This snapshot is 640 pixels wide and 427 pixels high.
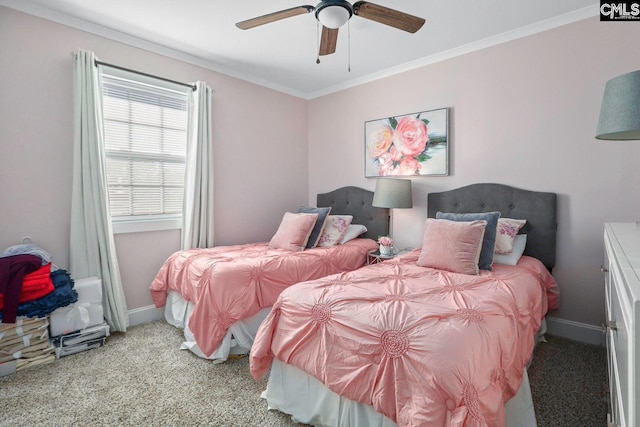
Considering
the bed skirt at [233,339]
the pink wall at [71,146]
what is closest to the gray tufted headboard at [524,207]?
the bed skirt at [233,339]

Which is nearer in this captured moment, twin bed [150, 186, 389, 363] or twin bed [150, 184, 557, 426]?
twin bed [150, 184, 557, 426]

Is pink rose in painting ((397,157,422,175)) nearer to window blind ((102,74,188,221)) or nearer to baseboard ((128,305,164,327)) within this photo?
Result: window blind ((102,74,188,221))

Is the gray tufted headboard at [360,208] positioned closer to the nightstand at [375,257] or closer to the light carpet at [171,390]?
the nightstand at [375,257]

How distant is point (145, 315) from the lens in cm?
314

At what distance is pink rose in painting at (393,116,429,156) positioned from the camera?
3.39 metres

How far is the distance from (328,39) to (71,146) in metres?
2.23

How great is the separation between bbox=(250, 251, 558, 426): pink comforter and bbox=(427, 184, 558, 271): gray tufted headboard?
733 millimetres

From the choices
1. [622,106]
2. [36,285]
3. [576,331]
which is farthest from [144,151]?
[576,331]

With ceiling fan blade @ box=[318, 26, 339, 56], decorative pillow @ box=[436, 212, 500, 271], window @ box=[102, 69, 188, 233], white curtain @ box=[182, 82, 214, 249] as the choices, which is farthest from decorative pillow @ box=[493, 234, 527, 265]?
window @ box=[102, 69, 188, 233]

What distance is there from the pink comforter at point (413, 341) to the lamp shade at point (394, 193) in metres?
1.24

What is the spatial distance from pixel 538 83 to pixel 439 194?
1218 millimetres

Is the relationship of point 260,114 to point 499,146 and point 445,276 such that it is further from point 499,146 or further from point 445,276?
point 445,276

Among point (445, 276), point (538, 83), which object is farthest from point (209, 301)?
point (538, 83)

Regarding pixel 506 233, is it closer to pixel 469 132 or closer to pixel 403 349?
pixel 469 132
